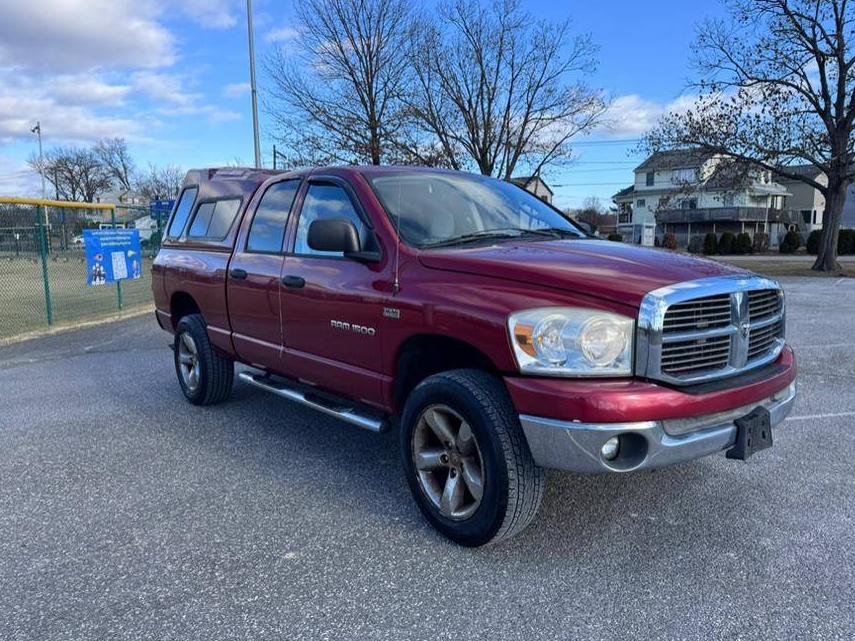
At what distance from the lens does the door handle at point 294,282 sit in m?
4.15

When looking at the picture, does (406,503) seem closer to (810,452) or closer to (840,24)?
(810,452)

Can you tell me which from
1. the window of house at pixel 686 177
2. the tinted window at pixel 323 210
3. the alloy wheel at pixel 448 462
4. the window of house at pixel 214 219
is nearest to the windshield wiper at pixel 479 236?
the tinted window at pixel 323 210

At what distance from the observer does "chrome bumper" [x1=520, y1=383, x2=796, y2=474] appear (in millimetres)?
2674

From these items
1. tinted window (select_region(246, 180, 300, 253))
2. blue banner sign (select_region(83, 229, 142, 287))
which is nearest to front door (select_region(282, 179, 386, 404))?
tinted window (select_region(246, 180, 300, 253))

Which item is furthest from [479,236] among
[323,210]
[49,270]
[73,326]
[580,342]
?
[49,270]

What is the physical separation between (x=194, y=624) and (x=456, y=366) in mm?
1687

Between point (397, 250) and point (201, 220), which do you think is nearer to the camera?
point (397, 250)

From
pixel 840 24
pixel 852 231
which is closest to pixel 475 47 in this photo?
pixel 840 24

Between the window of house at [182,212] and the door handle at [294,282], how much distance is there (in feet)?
7.51

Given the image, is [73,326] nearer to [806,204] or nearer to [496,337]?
[496,337]

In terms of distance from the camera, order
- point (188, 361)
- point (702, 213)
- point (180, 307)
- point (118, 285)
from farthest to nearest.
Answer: point (702, 213) → point (118, 285) → point (180, 307) → point (188, 361)

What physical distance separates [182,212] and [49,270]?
28.5 feet

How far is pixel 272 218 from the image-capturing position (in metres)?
4.71

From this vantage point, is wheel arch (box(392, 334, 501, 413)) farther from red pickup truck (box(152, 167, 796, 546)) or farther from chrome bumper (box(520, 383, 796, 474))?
chrome bumper (box(520, 383, 796, 474))
